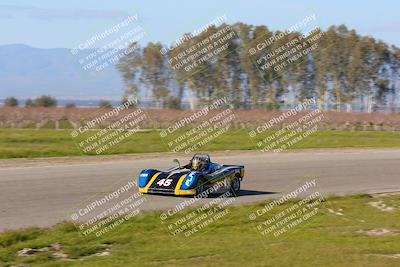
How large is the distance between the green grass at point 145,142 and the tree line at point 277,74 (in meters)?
29.8

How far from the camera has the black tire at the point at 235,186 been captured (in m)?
18.0

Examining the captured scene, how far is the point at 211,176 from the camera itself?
17.2 meters

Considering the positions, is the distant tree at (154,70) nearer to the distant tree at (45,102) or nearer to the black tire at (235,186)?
the distant tree at (45,102)

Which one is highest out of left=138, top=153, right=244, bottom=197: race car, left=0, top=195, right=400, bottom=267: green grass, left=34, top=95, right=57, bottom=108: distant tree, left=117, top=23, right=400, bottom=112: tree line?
left=34, top=95, right=57, bottom=108: distant tree

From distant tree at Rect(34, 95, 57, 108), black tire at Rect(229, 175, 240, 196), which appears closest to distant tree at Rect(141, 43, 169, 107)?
distant tree at Rect(34, 95, 57, 108)

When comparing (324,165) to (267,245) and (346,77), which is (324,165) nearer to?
(267,245)

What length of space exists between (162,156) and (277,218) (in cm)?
1296

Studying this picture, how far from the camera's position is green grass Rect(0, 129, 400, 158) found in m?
27.5

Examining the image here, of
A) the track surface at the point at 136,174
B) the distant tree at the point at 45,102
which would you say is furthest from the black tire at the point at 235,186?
the distant tree at the point at 45,102

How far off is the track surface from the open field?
17.0 meters

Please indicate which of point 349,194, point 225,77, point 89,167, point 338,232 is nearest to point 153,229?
point 338,232

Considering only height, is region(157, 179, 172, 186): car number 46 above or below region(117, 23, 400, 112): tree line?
below

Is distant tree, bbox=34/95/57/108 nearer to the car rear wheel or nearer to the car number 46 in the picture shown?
the car rear wheel

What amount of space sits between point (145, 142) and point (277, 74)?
134ft
